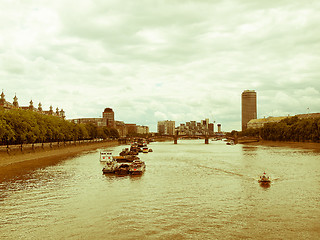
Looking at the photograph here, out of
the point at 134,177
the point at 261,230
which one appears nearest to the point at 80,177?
the point at 134,177

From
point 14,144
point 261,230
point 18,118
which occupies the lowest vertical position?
point 261,230

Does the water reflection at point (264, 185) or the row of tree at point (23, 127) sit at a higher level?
the row of tree at point (23, 127)

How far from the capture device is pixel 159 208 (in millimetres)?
41781

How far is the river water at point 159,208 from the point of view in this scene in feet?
108

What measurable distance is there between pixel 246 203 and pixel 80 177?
119 feet

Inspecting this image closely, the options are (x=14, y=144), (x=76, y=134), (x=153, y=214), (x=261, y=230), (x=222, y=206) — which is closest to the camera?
(x=261, y=230)

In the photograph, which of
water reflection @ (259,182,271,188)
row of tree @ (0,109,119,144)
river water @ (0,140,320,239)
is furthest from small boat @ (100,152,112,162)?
water reflection @ (259,182,271,188)

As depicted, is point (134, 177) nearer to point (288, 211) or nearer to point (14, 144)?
point (288, 211)

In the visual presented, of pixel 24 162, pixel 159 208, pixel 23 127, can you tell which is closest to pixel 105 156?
pixel 24 162

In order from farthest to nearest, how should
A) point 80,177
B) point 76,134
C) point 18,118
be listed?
point 76,134 < point 18,118 < point 80,177

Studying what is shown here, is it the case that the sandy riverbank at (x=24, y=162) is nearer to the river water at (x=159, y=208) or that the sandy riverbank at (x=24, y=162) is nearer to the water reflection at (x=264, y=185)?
the river water at (x=159, y=208)

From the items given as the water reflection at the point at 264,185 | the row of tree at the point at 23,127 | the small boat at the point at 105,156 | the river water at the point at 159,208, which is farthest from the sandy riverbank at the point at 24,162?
the water reflection at the point at 264,185

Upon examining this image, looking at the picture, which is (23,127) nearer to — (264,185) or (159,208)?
(264,185)

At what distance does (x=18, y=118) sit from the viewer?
104m
